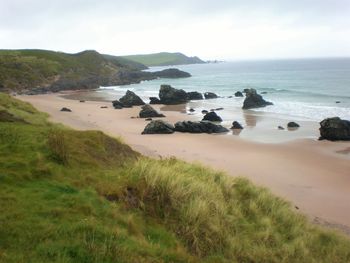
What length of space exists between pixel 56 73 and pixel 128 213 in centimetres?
9626

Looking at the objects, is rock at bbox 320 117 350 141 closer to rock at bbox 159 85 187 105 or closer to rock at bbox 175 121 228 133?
rock at bbox 175 121 228 133

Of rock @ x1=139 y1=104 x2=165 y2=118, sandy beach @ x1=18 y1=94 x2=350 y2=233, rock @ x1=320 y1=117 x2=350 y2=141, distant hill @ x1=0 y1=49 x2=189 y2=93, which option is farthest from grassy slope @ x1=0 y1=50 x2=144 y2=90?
rock @ x1=320 y1=117 x2=350 y2=141

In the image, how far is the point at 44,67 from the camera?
100 metres

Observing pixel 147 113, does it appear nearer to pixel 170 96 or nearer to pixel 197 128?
pixel 197 128

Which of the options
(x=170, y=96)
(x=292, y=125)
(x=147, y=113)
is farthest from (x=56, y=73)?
(x=292, y=125)

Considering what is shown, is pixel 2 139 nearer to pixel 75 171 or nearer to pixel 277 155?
pixel 75 171

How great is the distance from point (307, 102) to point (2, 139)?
168ft

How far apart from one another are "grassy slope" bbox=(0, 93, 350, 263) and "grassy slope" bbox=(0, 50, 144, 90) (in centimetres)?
7306

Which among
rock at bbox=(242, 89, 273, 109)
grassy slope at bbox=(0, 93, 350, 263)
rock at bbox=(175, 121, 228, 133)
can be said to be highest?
grassy slope at bbox=(0, 93, 350, 263)

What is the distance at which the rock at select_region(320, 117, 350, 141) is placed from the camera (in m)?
30.4

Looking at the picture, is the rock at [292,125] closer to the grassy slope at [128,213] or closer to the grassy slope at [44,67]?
the grassy slope at [128,213]

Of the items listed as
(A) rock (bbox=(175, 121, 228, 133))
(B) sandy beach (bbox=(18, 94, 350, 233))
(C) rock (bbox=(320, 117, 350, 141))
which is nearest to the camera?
(B) sandy beach (bbox=(18, 94, 350, 233))

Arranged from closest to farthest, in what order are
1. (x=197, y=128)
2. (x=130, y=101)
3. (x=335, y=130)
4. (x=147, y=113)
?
(x=335, y=130), (x=197, y=128), (x=147, y=113), (x=130, y=101)

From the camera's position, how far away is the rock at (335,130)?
30.4m
